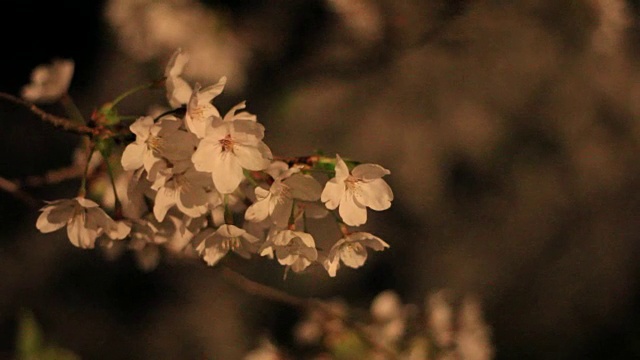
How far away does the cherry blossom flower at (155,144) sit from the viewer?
0.61m

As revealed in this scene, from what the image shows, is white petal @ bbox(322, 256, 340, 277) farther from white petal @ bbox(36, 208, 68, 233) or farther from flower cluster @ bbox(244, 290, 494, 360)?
flower cluster @ bbox(244, 290, 494, 360)

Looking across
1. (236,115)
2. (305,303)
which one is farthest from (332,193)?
(305,303)

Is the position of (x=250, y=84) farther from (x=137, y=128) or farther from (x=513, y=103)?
(x=137, y=128)

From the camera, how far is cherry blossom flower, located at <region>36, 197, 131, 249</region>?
0.70m

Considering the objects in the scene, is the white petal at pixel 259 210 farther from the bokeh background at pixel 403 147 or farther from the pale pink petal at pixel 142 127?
the bokeh background at pixel 403 147

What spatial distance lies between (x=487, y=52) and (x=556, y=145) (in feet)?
1.87

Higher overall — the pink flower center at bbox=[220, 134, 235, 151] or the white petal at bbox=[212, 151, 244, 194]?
the pink flower center at bbox=[220, 134, 235, 151]

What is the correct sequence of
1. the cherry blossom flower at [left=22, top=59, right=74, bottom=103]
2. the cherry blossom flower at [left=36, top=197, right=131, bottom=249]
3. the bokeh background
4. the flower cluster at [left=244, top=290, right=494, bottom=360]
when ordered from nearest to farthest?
the cherry blossom flower at [left=36, top=197, right=131, bottom=249], the cherry blossom flower at [left=22, top=59, right=74, bottom=103], the flower cluster at [left=244, top=290, right=494, bottom=360], the bokeh background

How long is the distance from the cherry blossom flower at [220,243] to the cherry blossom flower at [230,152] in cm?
9

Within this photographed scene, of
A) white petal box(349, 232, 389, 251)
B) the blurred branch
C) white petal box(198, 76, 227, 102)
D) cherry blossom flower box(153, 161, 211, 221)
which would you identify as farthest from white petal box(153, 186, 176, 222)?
the blurred branch

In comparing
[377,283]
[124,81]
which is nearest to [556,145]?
[377,283]

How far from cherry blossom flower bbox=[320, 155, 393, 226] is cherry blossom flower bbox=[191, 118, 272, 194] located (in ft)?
0.25

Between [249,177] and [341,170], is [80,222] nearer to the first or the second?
[249,177]

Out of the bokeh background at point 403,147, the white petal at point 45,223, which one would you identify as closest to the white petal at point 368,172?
the white petal at point 45,223
